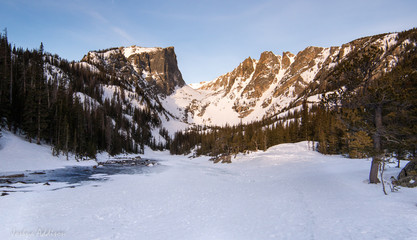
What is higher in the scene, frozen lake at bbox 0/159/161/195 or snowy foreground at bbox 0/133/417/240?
snowy foreground at bbox 0/133/417/240

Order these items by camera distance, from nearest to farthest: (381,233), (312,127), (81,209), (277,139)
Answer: (381,233), (81,209), (312,127), (277,139)

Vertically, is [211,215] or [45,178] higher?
[211,215]

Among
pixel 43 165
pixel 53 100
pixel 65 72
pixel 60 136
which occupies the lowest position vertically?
pixel 43 165

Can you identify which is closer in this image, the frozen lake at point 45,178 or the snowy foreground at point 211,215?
the snowy foreground at point 211,215

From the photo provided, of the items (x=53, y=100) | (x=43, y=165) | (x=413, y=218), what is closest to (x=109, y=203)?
(x=413, y=218)

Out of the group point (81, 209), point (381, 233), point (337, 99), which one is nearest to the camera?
point (381, 233)

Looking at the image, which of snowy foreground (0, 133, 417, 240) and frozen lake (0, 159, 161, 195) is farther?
frozen lake (0, 159, 161, 195)

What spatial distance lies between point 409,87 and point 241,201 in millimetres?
14294

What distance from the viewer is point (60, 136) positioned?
4631cm

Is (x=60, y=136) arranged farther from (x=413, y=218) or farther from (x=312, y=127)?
(x=312, y=127)

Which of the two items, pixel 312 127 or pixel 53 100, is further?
pixel 312 127

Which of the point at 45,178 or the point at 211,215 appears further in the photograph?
the point at 45,178

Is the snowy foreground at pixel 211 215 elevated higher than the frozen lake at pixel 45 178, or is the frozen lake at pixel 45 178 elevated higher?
the snowy foreground at pixel 211 215

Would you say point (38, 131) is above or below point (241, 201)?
above
